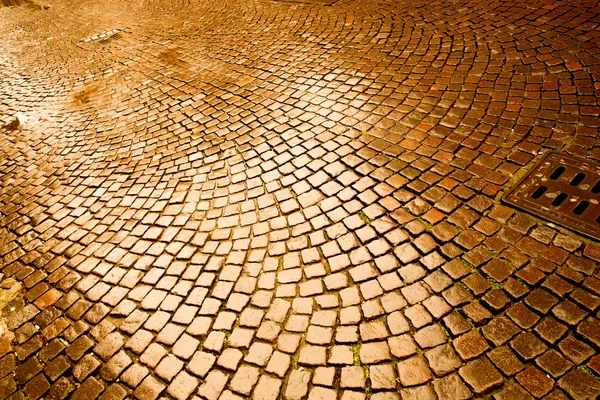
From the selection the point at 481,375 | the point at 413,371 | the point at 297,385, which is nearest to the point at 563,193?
the point at 481,375

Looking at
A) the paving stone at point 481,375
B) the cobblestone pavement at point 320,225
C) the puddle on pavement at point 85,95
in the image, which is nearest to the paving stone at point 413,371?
the cobblestone pavement at point 320,225

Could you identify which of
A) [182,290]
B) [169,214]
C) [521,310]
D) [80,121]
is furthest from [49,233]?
[521,310]

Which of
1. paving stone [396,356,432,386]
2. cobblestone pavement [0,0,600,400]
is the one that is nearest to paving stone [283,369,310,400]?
cobblestone pavement [0,0,600,400]

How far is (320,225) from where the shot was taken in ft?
10.0

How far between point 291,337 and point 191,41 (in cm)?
683

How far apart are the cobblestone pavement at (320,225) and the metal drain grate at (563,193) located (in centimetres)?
12

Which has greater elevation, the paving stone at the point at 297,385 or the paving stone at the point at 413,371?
the paving stone at the point at 413,371

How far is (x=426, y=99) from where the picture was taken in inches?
158

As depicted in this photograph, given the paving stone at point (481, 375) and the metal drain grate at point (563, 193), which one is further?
the metal drain grate at point (563, 193)

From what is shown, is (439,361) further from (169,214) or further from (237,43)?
(237,43)

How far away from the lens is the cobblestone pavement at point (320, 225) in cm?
221

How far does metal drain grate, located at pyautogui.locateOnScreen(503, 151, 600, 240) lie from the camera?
2.63 meters

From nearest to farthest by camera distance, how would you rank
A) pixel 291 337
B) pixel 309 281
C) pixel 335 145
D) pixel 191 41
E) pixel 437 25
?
pixel 291 337
pixel 309 281
pixel 335 145
pixel 437 25
pixel 191 41

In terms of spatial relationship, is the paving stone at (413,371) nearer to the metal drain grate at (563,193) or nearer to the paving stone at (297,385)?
the paving stone at (297,385)
